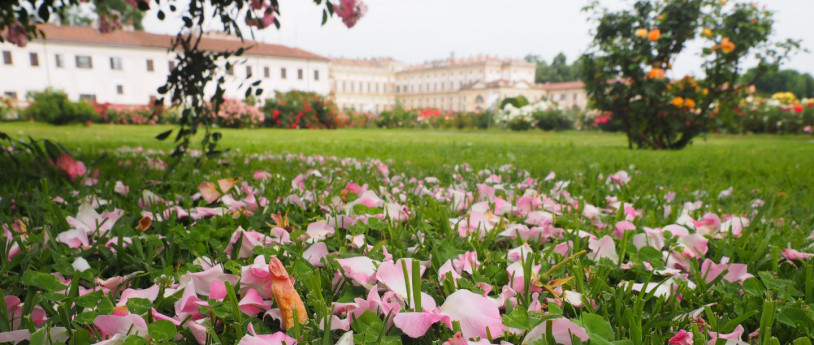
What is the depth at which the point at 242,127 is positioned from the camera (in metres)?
15.4

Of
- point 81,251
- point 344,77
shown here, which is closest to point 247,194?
point 81,251

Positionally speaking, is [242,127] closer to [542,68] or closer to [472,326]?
[472,326]

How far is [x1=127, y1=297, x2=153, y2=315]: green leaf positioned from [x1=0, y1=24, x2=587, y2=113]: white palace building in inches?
715

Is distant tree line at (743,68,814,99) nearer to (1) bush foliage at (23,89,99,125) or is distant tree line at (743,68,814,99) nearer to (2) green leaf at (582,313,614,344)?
(1) bush foliage at (23,89,99,125)

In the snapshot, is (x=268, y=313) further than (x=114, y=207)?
No

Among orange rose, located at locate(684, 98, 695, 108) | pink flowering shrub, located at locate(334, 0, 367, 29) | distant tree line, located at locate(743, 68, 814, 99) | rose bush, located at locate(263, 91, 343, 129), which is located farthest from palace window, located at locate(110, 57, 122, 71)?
distant tree line, located at locate(743, 68, 814, 99)

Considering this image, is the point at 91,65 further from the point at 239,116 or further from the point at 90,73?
the point at 239,116

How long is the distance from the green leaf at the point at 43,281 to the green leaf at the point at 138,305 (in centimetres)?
17

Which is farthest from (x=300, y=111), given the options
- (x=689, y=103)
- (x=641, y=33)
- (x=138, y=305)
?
(x=138, y=305)

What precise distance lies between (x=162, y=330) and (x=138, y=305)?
0.14 meters

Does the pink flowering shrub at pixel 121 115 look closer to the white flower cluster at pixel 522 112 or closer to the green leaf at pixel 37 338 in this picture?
the white flower cluster at pixel 522 112

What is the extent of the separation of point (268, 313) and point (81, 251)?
2.27ft

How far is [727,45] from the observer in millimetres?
6625

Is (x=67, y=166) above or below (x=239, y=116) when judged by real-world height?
below
